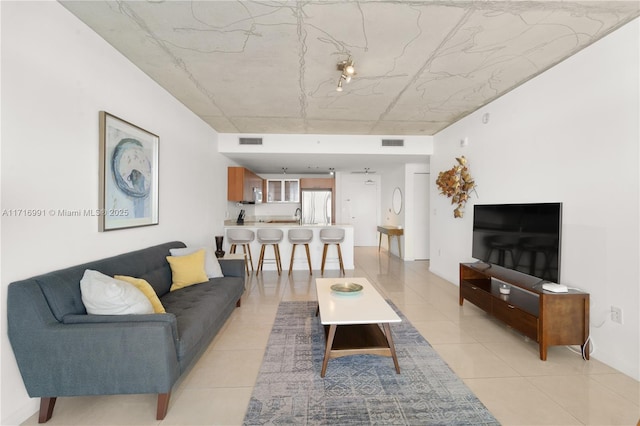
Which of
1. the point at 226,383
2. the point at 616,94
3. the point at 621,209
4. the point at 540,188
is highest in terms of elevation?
the point at 616,94

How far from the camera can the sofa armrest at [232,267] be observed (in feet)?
11.5

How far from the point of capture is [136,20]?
6.80ft

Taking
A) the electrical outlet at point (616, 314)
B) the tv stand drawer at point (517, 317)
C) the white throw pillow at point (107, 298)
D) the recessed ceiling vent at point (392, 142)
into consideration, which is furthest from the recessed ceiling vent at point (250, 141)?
the electrical outlet at point (616, 314)

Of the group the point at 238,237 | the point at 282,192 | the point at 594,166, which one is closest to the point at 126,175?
the point at 238,237

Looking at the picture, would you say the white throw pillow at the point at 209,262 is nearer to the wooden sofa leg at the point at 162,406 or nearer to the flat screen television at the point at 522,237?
the wooden sofa leg at the point at 162,406

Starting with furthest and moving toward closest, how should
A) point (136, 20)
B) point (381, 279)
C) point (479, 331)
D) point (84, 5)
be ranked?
point (381, 279), point (479, 331), point (136, 20), point (84, 5)

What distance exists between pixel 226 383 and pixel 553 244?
2.95 metres

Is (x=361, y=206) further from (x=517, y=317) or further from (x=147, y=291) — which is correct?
(x=147, y=291)

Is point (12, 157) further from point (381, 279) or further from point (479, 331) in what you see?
point (381, 279)

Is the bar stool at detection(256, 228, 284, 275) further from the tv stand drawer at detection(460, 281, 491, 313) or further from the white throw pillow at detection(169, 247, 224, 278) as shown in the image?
the tv stand drawer at detection(460, 281, 491, 313)

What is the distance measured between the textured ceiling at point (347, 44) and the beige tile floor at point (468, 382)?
2.70 m

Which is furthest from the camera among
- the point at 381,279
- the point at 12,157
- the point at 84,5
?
the point at 381,279

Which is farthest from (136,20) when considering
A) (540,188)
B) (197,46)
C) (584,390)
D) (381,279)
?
(381,279)

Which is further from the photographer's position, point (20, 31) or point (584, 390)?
point (584, 390)
